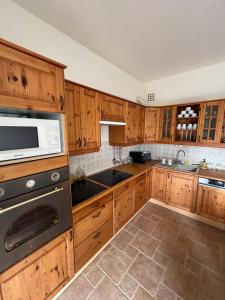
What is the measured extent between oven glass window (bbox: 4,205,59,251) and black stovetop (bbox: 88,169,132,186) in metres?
0.90

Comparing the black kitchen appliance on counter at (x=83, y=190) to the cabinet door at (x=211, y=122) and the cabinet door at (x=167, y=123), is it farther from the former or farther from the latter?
the cabinet door at (x=211, y=122)

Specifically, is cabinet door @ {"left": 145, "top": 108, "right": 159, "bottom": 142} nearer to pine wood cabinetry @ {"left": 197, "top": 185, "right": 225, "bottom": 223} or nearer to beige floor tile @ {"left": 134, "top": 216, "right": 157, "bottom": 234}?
pine wood cabinetry @ {"left": 197, "top": 185, "right": 225, "bottom": 223}

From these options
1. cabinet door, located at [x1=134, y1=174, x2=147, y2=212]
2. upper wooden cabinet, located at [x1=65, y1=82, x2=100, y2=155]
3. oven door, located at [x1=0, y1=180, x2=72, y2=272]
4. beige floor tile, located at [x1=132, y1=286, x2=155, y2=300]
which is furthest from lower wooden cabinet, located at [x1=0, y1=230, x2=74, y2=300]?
cabinet door, located at [x1=134, y1=174, x2=147, y2=212]

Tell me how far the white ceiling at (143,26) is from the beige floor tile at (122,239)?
9.15 ft

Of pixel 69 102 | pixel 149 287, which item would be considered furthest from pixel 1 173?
pixel 149 287

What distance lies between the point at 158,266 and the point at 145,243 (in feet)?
1.09

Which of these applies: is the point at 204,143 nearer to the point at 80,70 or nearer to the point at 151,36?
the point at 151,36

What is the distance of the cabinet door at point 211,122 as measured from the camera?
7.22ft

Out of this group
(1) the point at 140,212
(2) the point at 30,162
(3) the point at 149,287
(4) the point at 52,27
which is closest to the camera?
(2) the point at 30,162

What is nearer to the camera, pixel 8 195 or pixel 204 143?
pixel 8 195

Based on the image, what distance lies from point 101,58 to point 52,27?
812mm

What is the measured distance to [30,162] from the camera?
938mm

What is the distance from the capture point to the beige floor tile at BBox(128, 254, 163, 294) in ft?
4.67

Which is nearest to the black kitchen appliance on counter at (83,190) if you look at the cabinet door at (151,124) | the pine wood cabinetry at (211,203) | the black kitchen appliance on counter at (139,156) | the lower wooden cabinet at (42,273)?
the lower wooden cabinet at (42,273)
